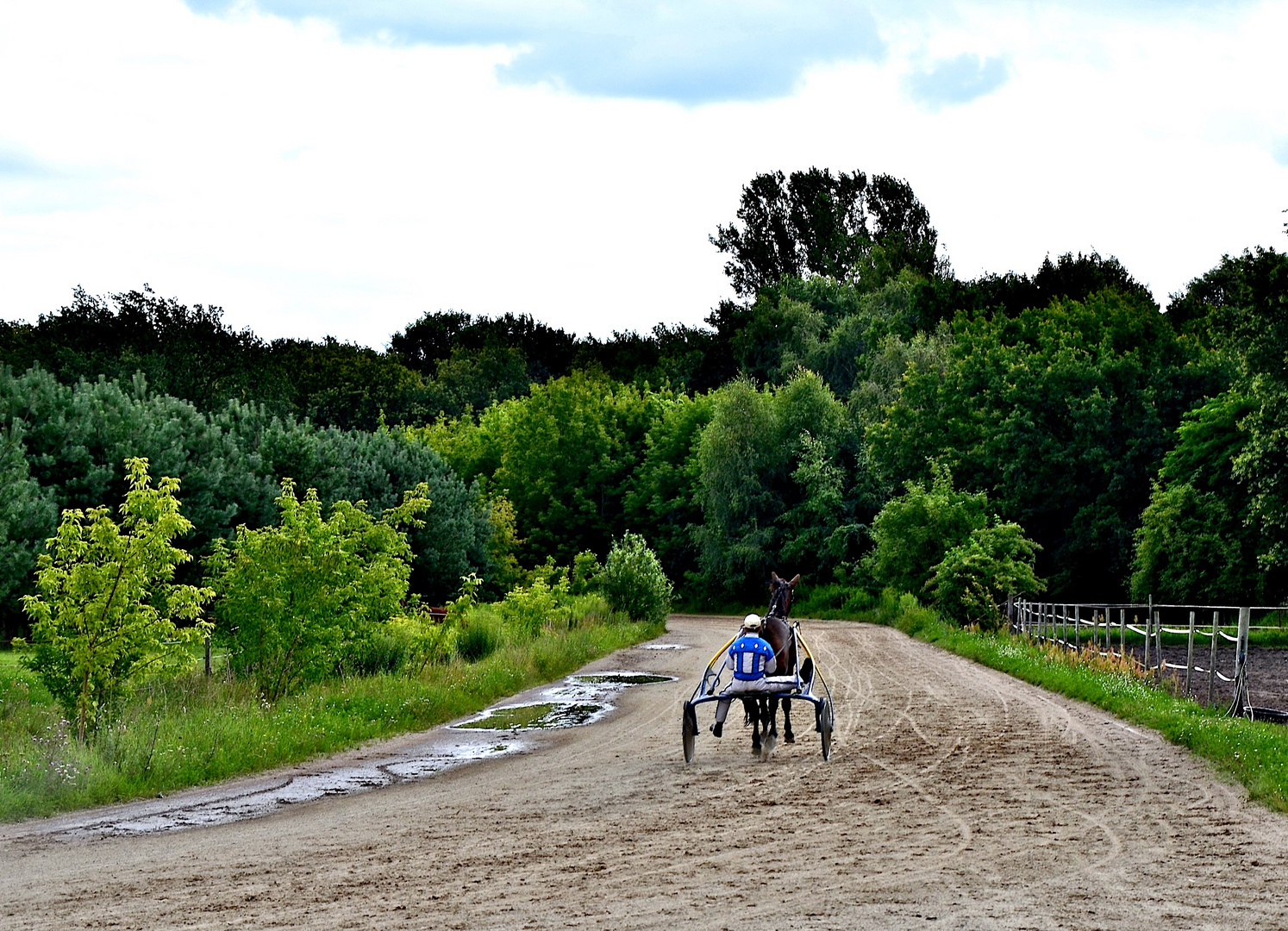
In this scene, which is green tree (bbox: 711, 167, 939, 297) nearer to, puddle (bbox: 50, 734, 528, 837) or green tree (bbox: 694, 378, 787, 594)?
green tree (bbox: 694, 378, 787, 594)

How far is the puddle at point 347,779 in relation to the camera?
12.1m

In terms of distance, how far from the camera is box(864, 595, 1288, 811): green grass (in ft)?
44.7

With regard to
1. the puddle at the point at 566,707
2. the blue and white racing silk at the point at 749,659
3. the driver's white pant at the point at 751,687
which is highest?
the blue and white racing silk at the point at 749,659

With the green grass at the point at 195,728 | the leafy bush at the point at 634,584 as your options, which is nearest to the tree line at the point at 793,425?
the leafy bush at the point at 634,584

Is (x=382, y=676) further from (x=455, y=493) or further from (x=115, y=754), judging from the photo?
(x=455, y=493)

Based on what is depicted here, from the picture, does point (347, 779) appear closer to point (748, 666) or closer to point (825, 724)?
point (748, 666)

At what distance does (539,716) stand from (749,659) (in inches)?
294

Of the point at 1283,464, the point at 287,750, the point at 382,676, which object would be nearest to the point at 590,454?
the point at 1283,464

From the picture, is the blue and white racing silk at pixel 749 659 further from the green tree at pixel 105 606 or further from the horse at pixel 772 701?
the green tree at pixel 105 606

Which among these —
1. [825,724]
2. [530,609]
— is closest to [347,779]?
[825,724]

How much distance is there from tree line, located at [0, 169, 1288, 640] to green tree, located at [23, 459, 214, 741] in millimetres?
13269

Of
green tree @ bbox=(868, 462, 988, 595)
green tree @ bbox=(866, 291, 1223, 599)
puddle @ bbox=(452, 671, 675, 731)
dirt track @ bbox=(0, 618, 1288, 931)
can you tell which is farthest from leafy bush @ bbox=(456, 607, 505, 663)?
green tree @ bbox=(866, 291, 1223, 599)

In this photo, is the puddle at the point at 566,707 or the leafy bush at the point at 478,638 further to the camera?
the leafy bush at the point at 478,638

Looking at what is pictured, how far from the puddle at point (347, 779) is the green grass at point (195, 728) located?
0.49 meters
